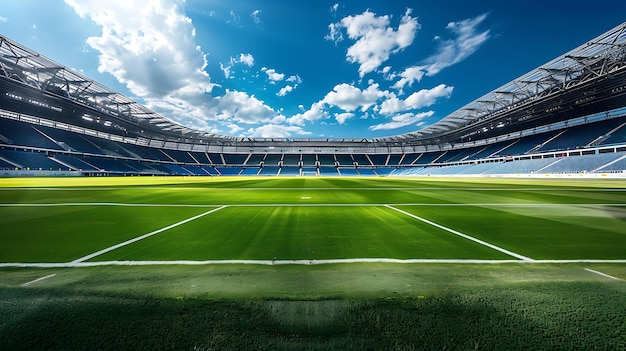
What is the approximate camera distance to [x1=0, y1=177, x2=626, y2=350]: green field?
1577 mm

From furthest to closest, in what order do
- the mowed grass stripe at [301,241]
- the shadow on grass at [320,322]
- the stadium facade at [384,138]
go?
1. the stadium facade at [384,138]
2. the mowed grass stripe at [301,241]
3. the shadow on grass at [320,322]

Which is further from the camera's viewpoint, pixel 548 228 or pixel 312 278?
pixel 548 228

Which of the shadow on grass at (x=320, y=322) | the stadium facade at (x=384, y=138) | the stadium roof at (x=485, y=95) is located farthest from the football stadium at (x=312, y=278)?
the stadium facade at (x=384, y=138)

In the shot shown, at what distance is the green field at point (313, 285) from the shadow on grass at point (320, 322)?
0.04 feet

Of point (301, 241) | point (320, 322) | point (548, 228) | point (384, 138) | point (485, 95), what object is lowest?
point (548, 228)

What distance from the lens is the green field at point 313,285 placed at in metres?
1.58

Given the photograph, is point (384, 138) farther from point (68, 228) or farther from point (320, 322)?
point (320, 322)

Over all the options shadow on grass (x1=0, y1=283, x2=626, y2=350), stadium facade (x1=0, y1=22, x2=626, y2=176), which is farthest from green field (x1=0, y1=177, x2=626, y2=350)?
stadium facade (x1=0, y1=22, x2=626, y2=176)

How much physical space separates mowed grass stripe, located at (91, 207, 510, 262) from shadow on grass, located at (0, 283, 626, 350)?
4.64 ft

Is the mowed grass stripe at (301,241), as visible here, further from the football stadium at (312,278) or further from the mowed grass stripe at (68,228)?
the mowed grass stripe at (68,228)

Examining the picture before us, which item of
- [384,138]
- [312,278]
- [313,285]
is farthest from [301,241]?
[384,138]

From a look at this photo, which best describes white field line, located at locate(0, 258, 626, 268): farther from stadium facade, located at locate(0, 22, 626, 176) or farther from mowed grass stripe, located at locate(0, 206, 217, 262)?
stadium facade, located at locate(0, 22, 626, 176)

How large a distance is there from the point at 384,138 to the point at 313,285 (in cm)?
8151

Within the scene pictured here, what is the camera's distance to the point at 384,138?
79.6 meters
